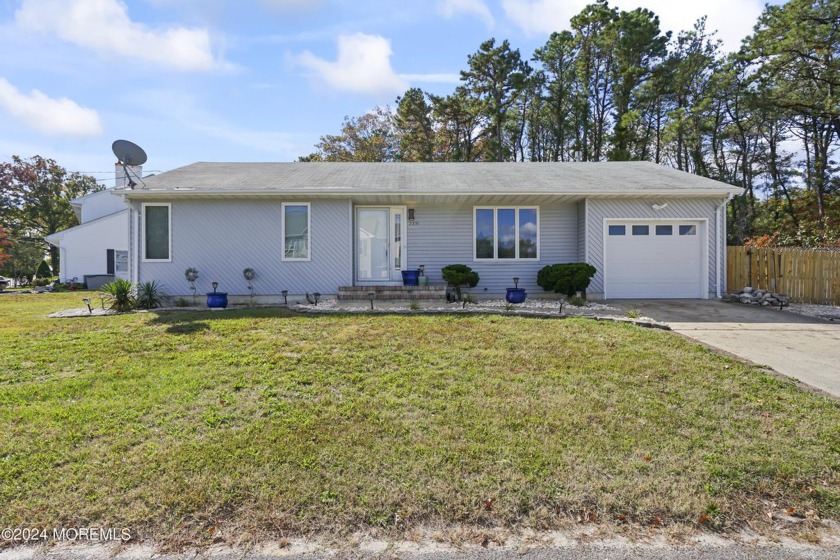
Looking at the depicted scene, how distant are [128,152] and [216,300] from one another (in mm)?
4127

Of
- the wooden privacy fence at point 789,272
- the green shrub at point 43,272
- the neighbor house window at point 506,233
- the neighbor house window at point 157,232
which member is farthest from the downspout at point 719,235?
the green shrub at point 43,272

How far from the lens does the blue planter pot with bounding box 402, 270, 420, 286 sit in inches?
406

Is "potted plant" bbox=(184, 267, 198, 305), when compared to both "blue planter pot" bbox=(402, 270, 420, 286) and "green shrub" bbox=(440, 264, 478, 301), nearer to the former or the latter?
"blue planter pot" bbox=(402, 270, 420, 286)

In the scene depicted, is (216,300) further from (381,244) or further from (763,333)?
(763,333)

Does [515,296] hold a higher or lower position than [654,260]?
lower

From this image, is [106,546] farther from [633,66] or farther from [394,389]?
[633,66]

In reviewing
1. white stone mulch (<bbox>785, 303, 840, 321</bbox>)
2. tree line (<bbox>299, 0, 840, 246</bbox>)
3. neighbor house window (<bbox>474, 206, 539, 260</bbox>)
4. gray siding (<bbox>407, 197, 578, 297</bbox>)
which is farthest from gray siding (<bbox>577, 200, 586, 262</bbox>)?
tree line (<bbox>299, 0, 840, 246</bbox>)

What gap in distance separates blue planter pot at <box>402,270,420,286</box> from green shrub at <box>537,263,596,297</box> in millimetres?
3115

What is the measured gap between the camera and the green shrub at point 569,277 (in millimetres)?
9484

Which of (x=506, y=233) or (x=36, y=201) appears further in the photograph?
(x=36, y=201)

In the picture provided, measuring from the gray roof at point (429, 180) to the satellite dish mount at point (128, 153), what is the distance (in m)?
0.48

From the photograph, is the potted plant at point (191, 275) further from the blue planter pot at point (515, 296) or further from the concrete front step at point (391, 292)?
the blue planter pot at point (515, 296)

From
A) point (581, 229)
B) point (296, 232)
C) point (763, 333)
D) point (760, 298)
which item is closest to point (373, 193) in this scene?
point (296, 232)

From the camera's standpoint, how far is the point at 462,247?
10.7 meters
